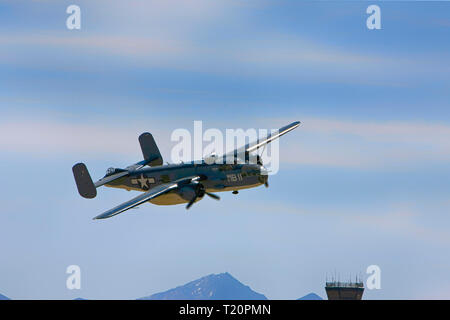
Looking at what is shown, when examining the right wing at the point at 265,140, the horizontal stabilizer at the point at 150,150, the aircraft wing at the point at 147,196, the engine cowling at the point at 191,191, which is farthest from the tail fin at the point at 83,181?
the right wing at the point at 265,140

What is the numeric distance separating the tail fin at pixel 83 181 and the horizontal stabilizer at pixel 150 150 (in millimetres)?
10505

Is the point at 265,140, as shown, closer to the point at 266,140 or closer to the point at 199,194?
the point at 266,140

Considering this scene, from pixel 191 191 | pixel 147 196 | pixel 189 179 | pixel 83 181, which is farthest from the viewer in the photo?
pixel 83 181

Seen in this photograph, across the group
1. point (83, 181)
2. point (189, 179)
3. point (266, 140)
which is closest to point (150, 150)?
point (83, 181)

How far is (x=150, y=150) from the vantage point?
3371 inches

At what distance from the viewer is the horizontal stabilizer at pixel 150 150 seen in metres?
85.2

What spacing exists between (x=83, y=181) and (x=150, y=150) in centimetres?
1182

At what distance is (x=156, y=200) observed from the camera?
71.1 metres

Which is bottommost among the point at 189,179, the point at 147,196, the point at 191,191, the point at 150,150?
the point at 147,196

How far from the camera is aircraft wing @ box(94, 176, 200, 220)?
65.5 metres

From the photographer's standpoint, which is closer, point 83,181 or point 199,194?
point 199,194
